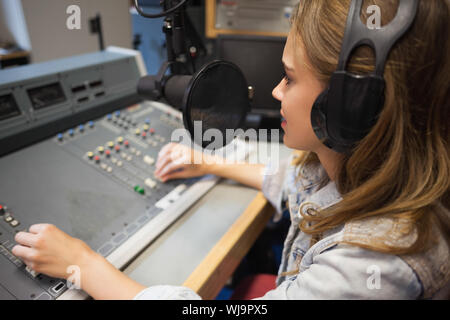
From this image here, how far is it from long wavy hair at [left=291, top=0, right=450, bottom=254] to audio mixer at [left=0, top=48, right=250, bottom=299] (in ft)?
1.60

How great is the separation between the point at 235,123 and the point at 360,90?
11.7 inches

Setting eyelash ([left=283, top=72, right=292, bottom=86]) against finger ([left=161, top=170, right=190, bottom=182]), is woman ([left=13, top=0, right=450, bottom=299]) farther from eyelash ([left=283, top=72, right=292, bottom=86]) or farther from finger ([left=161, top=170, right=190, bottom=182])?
finger ([left=161, top=170, right=190, bottom=182])

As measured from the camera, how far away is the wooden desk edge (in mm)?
658

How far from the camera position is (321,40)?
48cm

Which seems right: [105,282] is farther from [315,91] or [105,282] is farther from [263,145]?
[263,145]

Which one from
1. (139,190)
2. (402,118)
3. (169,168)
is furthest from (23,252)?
(402,118)

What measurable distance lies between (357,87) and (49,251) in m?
0.61

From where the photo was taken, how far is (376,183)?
1.68 ft

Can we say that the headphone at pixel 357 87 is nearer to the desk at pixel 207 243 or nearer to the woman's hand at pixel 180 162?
the desk at pixel 207 243

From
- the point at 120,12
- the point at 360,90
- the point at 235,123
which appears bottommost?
the point at 235,123

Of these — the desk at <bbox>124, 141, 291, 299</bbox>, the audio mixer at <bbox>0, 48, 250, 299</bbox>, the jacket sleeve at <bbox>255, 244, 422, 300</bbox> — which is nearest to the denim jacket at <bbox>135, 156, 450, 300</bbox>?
the jacket sleeve at <bbox>255, 244, 422, 300</bbox>

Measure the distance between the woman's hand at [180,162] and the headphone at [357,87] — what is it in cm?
51

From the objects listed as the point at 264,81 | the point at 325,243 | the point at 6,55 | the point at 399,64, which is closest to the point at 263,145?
the point at 264,81

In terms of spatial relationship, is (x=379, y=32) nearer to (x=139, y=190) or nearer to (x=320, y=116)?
(x=320, y=116)
